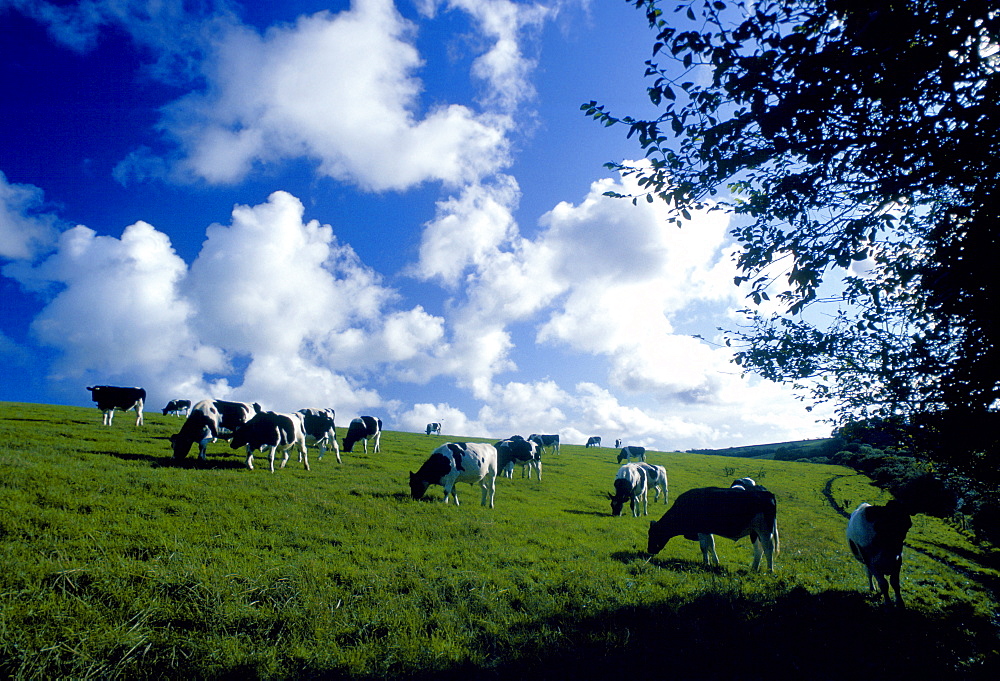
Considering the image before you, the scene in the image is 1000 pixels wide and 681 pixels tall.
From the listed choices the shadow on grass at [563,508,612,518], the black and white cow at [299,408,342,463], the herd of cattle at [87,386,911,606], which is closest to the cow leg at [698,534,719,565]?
the herd of cattle at [87,386,911,606]

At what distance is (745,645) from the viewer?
6.23 meters

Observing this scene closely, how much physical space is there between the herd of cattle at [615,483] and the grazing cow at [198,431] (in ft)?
0.10

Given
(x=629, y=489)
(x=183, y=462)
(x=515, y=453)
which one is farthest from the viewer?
(x=515, y=453)

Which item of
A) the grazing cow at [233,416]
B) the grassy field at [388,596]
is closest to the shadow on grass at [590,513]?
the grassy field at [388,596]

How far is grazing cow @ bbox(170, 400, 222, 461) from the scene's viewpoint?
15336mm

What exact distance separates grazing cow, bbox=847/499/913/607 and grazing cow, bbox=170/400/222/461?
19924mm

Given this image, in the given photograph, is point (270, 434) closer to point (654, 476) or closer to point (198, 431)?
point (198, 431)

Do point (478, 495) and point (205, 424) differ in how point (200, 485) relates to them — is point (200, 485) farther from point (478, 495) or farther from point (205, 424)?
point (478, 495)

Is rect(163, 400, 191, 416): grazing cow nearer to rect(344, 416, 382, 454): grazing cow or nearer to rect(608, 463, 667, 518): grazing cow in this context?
rect(344, 416, 382, 454): grazing cow

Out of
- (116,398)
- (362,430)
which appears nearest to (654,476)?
(362,430)

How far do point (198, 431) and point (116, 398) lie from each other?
15761 millimetres

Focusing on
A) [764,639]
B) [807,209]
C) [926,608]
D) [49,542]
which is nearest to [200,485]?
[49,542]

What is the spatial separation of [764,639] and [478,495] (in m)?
11.9

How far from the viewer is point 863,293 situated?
345 inches
